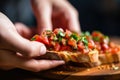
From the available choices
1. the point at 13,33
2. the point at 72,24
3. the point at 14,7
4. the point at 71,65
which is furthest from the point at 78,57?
the point at 14,7

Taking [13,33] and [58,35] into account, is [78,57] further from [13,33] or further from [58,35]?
[13,33]

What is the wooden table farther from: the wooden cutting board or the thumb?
the thumb

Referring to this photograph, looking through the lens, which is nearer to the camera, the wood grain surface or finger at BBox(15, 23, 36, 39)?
the wood grain surface

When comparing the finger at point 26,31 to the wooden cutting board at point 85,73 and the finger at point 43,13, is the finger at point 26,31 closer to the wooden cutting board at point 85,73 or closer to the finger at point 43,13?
the finger at point 43,13

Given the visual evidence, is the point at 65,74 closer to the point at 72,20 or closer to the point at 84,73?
the point at 84,73

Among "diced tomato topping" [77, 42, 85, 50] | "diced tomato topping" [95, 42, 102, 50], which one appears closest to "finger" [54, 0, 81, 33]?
"diced tomato topping" [95, 42, 102, 50]

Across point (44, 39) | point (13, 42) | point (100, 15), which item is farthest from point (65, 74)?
point (100, 15)
